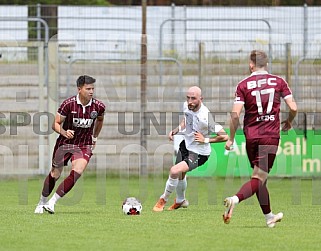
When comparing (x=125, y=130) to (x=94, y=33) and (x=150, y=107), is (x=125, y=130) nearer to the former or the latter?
(x=150, y=107)

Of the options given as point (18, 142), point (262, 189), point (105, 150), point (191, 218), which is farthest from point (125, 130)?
point (262, 189)

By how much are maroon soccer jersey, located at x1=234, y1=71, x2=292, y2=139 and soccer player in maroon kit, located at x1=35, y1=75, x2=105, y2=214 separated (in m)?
2.81

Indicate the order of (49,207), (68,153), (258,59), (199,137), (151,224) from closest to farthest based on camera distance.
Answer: (258,59) → (151,224) → (49,207) → (68,153) → (199,137)

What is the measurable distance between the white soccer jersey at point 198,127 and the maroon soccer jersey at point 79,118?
5.03 feet

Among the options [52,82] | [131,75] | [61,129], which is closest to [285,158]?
[131,75]

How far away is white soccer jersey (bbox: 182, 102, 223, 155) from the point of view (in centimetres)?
1448

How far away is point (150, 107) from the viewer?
72.7ft

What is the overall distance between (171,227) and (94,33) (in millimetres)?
12641

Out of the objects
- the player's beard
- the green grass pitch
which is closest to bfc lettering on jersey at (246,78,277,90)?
the green grass pitch

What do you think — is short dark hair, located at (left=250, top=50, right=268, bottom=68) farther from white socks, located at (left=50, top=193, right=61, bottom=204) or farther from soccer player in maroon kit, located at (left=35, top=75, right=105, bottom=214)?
white socks, located at (left=50, top=193, right=61, bottom=204)

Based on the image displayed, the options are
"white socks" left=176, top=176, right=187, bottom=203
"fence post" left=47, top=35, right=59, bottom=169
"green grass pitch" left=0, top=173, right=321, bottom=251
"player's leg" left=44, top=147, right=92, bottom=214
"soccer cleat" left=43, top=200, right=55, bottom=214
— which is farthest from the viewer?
"fence post" left=47, top=35, right=59, bottom=169

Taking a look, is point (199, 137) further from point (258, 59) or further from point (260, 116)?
point (258, 59)

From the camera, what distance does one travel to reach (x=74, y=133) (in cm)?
1367

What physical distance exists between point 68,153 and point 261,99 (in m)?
3.46
